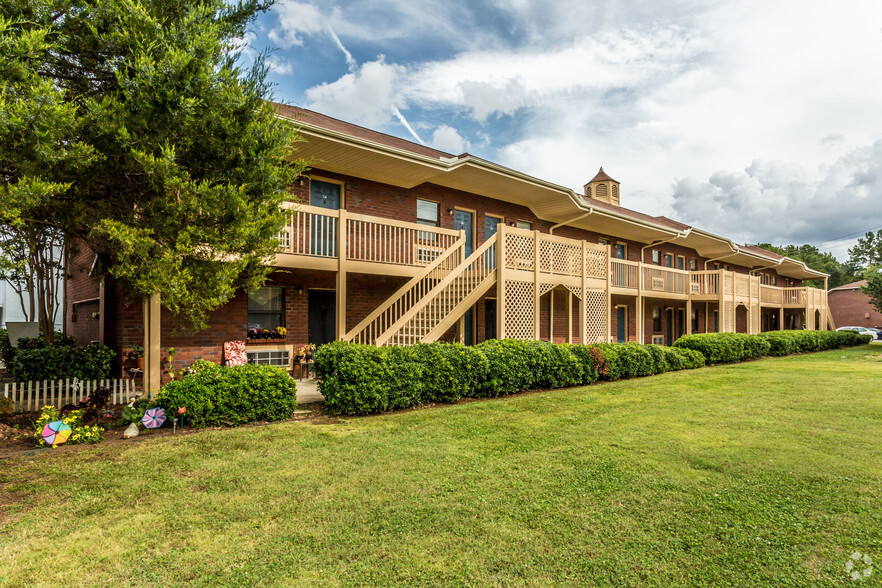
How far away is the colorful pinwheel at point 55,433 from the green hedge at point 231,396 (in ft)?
3.50

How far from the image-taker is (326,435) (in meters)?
6.20

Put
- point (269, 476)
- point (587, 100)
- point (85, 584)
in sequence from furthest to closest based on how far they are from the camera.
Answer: point (587, 100)
point (269, 476)
point (85, 584)

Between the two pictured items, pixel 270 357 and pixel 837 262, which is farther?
pixel 837 262

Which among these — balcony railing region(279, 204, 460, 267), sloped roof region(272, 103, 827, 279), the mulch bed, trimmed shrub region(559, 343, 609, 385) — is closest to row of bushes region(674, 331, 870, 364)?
sloped roof region(272, 103, 827, 279)

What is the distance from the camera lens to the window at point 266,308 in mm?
10945

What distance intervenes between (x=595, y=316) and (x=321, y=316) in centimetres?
802

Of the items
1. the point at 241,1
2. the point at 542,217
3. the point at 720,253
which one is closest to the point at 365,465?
the point at 241,1

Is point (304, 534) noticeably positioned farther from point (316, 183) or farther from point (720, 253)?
point (720, 253)

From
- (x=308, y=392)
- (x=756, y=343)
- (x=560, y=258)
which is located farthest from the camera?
(x=756, y=343)

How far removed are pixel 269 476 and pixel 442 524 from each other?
2.05m

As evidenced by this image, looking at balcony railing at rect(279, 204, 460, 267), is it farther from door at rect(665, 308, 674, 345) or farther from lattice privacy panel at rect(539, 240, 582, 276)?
door at rect(665, 308, 674, 345)

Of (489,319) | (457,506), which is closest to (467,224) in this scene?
Result: (489,319)

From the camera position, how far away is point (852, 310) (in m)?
48.0

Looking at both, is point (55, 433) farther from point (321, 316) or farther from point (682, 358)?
point (682, 358)
